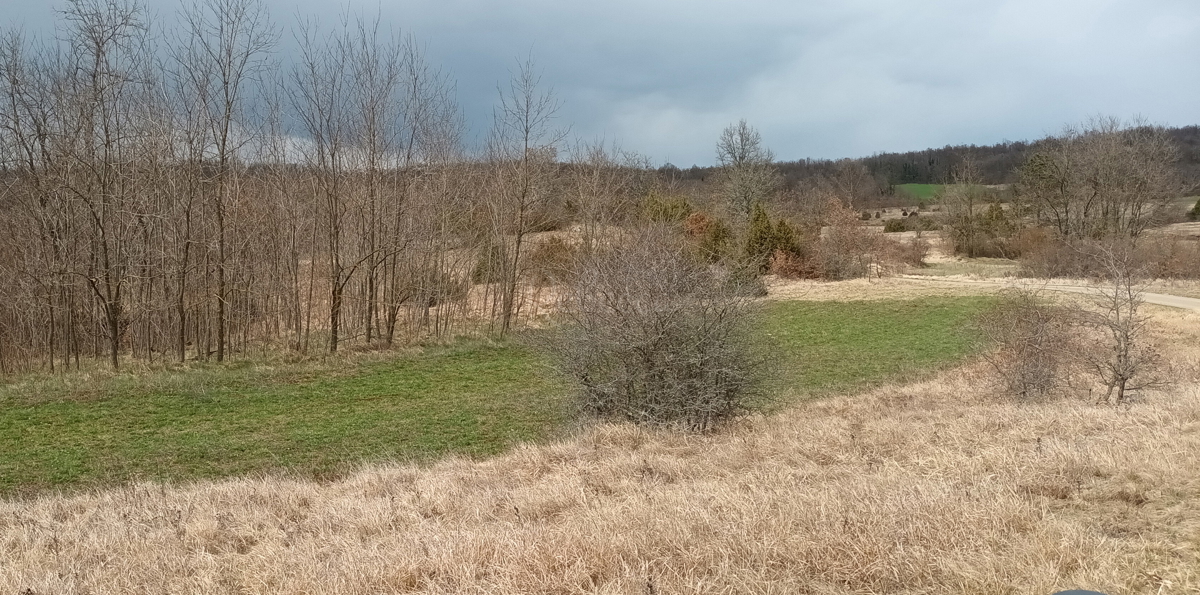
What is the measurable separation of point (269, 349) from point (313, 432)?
8599mm

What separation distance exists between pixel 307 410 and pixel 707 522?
1043 centimetres

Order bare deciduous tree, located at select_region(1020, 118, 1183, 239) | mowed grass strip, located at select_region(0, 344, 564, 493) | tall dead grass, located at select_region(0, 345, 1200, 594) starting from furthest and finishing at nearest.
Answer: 1. bare deciduous tree, located at select_region(1020, 118, 1183, 239)
2. mowed grass strip, located at select_region(0, 344, 564, 493)
3. tall dead grass, located at select_region(0, 345, 1200, 594)

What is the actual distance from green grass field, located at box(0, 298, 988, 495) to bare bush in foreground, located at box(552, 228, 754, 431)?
1069 mm

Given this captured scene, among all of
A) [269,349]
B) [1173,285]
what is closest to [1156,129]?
[1173,285]

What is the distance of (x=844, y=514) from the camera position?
3.76 meters

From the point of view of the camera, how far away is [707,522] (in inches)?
152

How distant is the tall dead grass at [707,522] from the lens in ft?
10.3

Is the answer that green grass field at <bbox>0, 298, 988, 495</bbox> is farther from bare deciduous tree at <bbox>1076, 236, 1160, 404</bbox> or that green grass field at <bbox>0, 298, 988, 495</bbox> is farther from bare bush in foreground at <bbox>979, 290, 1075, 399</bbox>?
bare deciduous tree at <bbox>1076, 236, 1160, 404</bbox>

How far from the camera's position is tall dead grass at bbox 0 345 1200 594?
313 cm

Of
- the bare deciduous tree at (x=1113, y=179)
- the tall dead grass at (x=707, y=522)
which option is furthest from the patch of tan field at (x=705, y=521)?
the bare deciduous tree at (x=1113, y=179)

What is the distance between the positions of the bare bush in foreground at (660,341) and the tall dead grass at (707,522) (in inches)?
57.8

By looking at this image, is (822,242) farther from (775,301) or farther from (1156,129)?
(1156,129)

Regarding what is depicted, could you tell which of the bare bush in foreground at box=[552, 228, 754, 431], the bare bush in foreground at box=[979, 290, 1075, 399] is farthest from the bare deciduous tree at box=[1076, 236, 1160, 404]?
the bare bush in foreground at box=[552, 228, 754, 431]

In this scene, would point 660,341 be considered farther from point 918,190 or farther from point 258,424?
point 918,190
